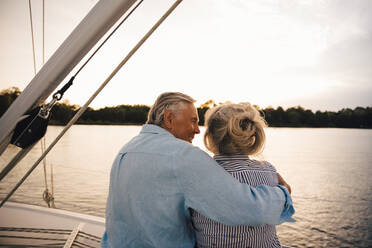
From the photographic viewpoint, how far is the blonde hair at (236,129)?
1.13 m

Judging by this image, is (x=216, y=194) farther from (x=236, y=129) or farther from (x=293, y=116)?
(x=293, y=116)

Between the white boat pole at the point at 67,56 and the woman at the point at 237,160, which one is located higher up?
the white boat pole at the point at 67,56

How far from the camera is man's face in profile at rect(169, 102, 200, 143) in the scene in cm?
127

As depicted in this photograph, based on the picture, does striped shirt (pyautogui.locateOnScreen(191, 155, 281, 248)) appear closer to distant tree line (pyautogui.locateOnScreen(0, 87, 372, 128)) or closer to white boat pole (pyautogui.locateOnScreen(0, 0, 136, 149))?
white boat pole (pyautogui.locateOnScreen(0, 0, 136, 149))

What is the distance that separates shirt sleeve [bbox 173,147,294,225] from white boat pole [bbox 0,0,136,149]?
1.53ft

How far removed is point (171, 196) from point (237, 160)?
13.7 inches

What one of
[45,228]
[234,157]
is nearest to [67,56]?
[234,157]

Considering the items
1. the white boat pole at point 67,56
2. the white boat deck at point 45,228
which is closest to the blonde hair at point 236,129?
the white boat pole at point 67,56

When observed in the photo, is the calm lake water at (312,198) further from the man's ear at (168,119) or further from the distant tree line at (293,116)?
the distant tree line at (293,116)

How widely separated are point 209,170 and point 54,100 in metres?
0.58

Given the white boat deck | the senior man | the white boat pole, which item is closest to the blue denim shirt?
the senior man

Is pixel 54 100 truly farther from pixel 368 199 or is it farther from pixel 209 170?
pixel 368 199

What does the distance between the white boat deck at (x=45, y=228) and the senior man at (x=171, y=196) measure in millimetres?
1211

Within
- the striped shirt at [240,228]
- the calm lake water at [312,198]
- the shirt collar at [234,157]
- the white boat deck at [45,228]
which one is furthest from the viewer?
the calm lake water at [312,198]
